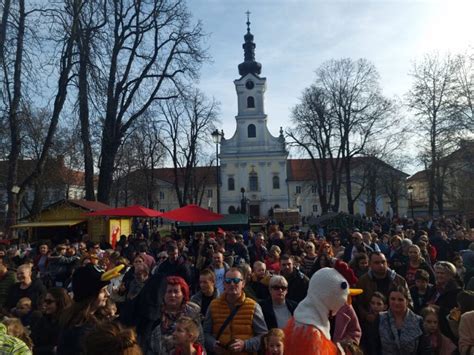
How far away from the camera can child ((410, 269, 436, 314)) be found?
535 centimetres

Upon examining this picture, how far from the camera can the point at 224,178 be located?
204ft

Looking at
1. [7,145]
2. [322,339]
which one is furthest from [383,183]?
[322,339]

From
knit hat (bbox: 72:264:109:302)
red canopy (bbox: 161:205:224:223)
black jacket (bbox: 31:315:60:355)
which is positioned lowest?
black jacket (bbox: 31:315:60:355)

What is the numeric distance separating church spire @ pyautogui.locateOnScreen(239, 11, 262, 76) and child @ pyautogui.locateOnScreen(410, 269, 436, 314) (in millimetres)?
56650

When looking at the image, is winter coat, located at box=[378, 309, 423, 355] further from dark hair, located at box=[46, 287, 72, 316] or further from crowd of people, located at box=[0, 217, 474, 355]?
dark hair, located at box=[46, 287, 72, 316]

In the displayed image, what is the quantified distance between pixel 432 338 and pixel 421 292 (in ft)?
4.33

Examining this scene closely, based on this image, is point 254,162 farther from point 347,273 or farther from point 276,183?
point 347,273

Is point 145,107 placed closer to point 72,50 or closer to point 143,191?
point 72,50

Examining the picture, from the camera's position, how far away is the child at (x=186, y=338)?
3.21 meters

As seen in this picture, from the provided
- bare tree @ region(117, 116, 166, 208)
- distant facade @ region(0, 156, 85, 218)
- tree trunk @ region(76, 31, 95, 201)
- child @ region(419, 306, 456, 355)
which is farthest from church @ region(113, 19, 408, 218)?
child @ region(419, 306, 456, 355)

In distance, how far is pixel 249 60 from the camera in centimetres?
6016

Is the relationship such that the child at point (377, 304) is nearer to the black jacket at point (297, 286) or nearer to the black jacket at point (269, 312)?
the black jacket at point (269, 312)

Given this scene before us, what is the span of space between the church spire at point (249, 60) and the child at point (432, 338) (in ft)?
190

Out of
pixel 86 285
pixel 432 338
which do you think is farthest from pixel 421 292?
pixel 86 285
